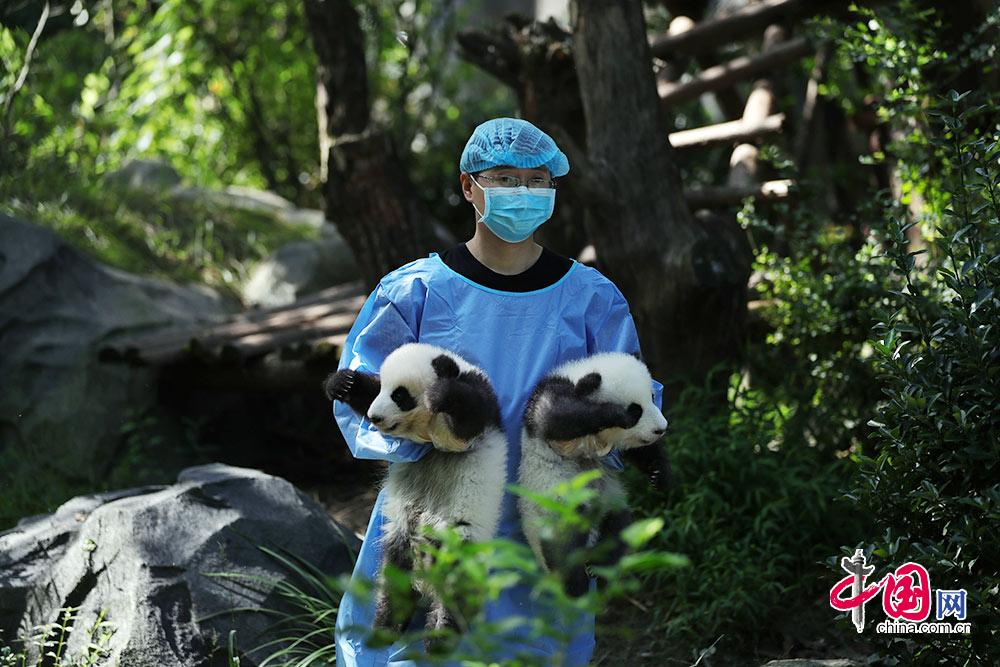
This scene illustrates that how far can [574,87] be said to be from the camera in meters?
5.87

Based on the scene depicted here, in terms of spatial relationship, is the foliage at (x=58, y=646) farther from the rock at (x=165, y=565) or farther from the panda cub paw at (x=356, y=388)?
the panda cub paw at (x=356, y=388)

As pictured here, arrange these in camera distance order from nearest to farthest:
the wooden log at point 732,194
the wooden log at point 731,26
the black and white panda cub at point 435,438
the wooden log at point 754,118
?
the black and white panda cub at point 435,438
the wooden log at point 732,194
the wooden log at point 754,118
the wooden log at point 731,26

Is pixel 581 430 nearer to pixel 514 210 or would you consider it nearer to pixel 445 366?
pixel 445 366

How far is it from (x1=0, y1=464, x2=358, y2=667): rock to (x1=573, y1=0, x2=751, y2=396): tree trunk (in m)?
1.85

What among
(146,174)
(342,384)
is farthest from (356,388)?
(146,174)

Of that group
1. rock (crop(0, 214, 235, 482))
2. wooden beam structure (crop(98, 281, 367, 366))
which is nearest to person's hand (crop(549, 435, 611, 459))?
wooden beam structure (crop(98, 281, 367, 366))

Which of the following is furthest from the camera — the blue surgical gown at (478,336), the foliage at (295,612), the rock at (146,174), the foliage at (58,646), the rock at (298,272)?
the rock at (146,174)

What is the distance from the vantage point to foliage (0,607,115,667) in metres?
3.46

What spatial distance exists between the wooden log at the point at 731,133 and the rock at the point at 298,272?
3.18m

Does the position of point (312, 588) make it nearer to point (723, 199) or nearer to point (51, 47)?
point (723, 199)

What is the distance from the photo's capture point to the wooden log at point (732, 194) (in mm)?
5465

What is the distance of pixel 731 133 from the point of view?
6203mm

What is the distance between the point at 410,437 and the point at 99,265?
480 centimetres

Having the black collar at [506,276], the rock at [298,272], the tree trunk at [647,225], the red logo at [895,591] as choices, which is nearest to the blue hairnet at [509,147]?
the black collar at [506,276]
